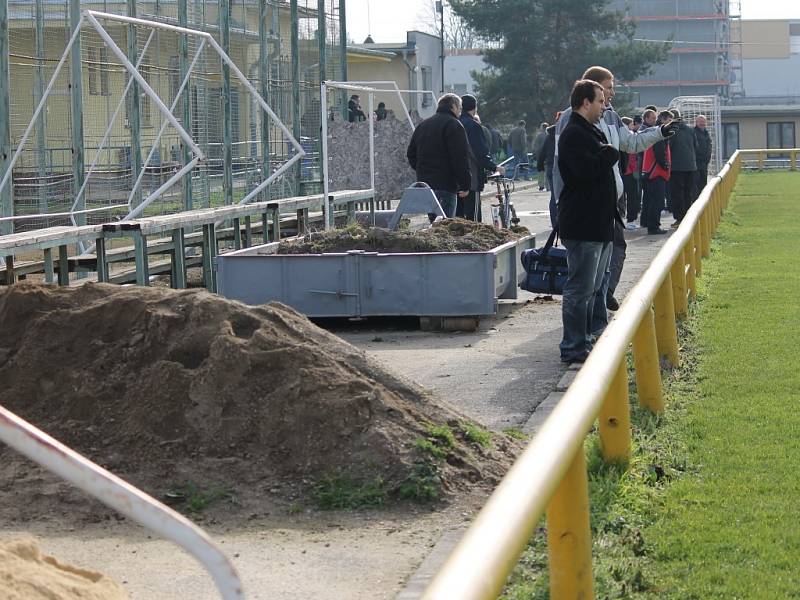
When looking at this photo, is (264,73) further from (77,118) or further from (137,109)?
(77,118)

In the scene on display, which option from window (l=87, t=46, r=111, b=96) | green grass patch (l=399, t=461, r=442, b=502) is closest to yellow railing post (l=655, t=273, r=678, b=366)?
green grass patch (l=399, t=461, r=442, b=502)

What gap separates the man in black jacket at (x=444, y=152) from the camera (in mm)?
16375

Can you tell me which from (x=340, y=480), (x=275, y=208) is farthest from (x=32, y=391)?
(x=275, y=208)

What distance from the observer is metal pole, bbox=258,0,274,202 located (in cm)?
2311

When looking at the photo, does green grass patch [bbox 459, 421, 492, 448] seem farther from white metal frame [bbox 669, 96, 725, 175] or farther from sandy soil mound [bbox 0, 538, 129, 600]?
white metal frame [bbox 669, 96, 725, 175]

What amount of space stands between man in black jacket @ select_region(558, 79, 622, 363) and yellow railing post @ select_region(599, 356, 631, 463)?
11.2ft

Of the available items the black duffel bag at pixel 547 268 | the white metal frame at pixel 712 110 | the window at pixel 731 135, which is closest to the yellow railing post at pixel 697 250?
the black duffel bag at pixel 547 268

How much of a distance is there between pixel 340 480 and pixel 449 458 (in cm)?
56

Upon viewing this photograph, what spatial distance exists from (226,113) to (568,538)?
689 inches

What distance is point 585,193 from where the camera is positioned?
32.7 ft

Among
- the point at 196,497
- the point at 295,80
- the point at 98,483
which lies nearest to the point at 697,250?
the point at 196,497

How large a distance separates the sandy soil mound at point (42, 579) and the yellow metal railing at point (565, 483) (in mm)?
→ 1507

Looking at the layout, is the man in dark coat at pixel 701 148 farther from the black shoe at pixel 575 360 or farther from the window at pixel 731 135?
the window at pixel 731 135

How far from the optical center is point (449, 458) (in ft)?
22.9
